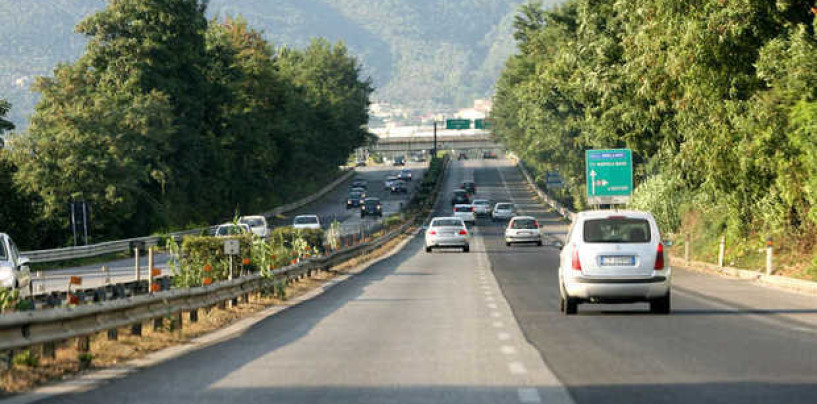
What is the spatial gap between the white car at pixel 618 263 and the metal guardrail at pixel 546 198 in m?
57.1

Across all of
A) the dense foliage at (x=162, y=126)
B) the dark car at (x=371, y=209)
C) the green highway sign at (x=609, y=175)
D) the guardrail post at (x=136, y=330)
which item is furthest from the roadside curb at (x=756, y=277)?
the dark car at (x=371, y=209)

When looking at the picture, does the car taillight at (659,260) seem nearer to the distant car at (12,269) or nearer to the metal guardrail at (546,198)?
the distant car at (12,269)

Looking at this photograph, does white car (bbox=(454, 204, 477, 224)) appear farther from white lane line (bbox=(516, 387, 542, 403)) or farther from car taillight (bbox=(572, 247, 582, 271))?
white lane line (bbox=(516, 387, 542, 403))

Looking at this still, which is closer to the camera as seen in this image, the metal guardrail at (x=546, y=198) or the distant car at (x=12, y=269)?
the distant car at (x=12, y=269)

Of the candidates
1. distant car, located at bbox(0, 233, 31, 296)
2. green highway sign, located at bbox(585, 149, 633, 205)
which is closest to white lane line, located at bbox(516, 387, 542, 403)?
distant car, located at bbox(0, 233, 31, 296)

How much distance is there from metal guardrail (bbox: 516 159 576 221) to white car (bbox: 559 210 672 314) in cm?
5711

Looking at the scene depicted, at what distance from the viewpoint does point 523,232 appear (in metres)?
58.3

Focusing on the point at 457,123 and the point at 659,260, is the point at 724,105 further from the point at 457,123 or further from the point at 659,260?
the point at 457,123

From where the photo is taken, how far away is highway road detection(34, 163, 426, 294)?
35872mm

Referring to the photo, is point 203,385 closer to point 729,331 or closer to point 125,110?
point 729,331

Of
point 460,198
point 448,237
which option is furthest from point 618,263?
→ point 460,198

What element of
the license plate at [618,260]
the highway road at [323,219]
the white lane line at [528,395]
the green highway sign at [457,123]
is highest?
the green highway sign at [457,123]

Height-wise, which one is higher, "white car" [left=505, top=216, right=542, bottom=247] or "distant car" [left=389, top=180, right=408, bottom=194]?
"distant car" [left=389, top=180, right=408, bottom=194]

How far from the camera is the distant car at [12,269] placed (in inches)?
858
